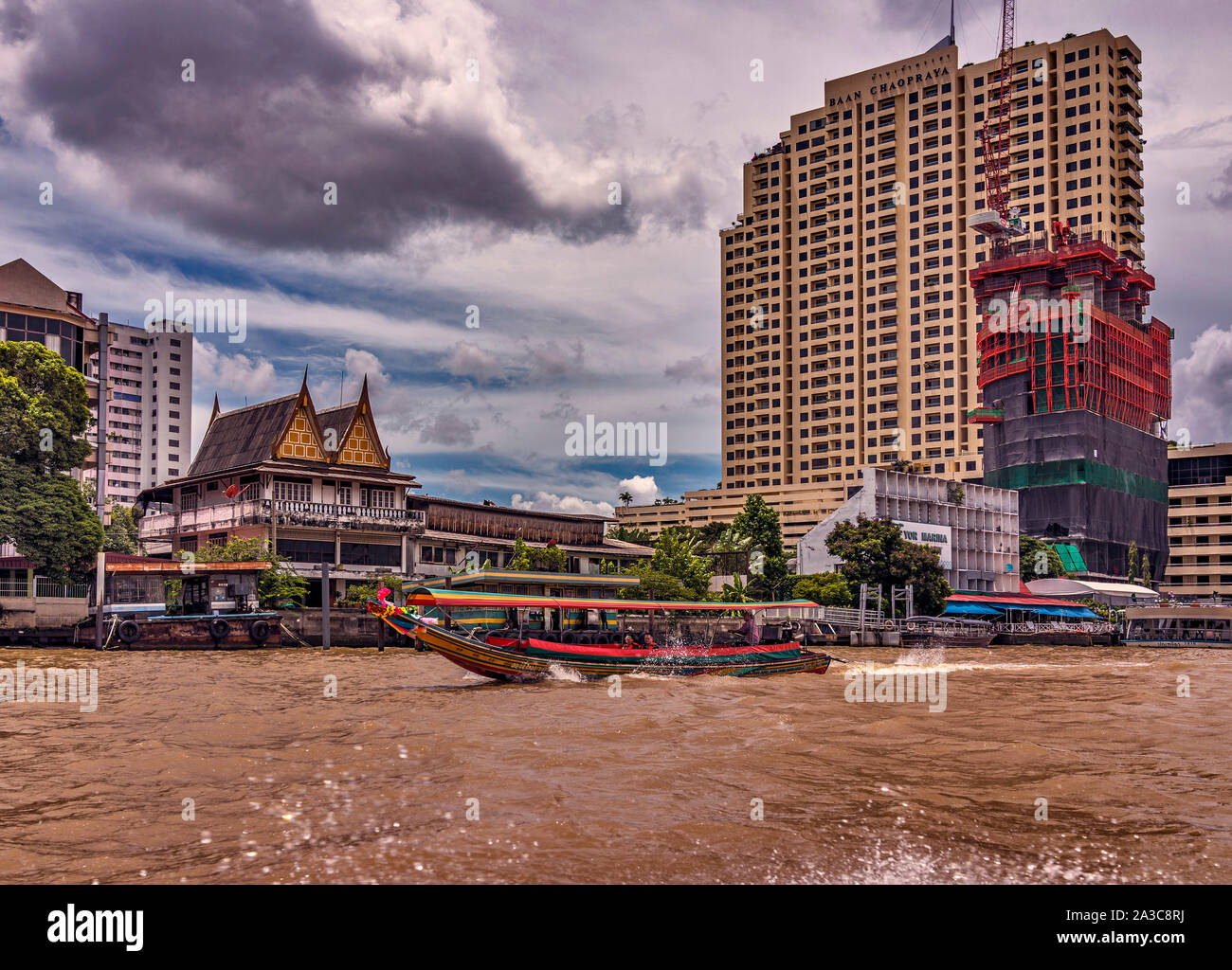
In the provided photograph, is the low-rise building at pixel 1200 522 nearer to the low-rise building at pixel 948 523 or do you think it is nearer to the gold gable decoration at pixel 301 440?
the low-rise building at pixel 948 523

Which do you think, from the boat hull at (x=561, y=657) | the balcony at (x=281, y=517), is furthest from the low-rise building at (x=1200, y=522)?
the boat hull at (x=561, y=657)

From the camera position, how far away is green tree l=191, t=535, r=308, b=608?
137 feet

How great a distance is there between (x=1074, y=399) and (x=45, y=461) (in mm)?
77665

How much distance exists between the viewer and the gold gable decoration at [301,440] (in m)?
50.0

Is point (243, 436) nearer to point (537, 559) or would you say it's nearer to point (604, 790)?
point (537, 559)

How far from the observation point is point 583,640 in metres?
27.0

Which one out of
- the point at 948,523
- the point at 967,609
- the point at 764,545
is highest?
the point at 948,523

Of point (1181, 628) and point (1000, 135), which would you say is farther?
point (1000, 135)

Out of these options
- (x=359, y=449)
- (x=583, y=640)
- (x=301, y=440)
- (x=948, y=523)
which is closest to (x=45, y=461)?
(x=301, y=440)

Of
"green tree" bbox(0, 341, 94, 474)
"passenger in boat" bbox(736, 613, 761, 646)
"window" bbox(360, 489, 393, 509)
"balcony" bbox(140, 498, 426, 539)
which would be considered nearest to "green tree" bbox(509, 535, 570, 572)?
"balcony" bbox(140, 498, 426, 539)

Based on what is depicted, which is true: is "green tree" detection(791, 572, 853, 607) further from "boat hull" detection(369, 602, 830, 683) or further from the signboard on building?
"boat hull" detection(369, 602, 830, 683)

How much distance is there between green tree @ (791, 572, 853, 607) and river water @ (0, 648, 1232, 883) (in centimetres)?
3815

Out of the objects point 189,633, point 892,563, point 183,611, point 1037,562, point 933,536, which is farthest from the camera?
point 1037,562
